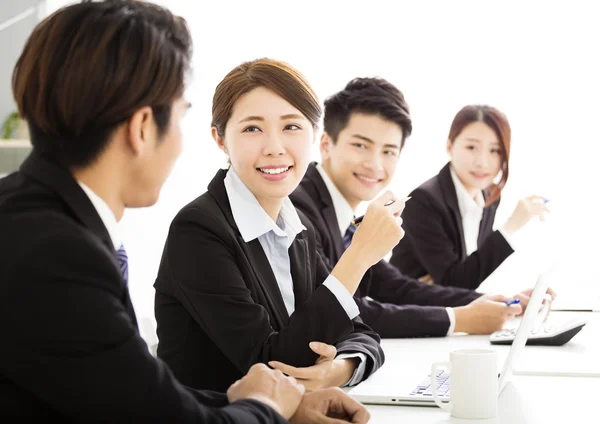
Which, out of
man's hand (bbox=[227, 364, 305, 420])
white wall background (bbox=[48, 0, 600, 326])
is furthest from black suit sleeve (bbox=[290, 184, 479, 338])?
white wall background (bbox=[48, 0, 600, 326])

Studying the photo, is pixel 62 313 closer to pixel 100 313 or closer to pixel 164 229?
pixel 100 313

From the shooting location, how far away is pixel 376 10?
468 centimetres

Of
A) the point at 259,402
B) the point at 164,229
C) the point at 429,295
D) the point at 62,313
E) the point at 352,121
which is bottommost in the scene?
the point at 164,229

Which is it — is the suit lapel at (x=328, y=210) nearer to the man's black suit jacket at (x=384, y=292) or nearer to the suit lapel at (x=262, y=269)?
the man's black suit jacket at (x=384, y=292)

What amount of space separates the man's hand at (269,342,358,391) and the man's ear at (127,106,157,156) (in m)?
0.64

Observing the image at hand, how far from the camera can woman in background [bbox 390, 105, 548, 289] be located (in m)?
3.20

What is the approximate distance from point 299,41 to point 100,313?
13.5 feet

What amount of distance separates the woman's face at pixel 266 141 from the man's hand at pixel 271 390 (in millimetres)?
670

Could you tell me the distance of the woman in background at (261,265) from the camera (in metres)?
1.62

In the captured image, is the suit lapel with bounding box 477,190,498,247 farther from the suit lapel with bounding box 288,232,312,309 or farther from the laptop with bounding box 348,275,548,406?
the laptop with bounding box 348,275,548,406

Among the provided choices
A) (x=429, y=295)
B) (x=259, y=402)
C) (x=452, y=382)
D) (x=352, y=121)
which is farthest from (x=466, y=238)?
(x=259, y=402)

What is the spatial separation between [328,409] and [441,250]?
2.00m

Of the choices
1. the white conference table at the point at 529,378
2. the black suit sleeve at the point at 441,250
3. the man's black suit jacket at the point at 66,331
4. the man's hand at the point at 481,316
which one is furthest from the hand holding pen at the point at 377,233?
the black suit sleeve at the point at 441,250

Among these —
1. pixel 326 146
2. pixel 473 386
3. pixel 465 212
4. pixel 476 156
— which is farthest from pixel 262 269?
pixel 476 156
